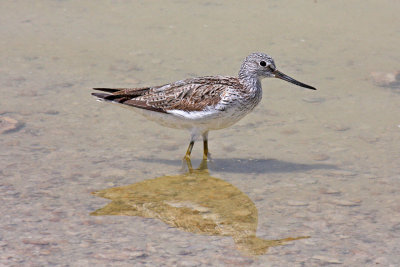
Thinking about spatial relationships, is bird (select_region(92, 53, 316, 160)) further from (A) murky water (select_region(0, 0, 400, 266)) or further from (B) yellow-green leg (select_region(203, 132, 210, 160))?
(A) murky water (select_region(0, 0, 400, 266))

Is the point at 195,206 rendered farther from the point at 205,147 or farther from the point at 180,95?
the point at 180,95

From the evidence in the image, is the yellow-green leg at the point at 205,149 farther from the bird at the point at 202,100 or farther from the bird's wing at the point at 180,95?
the bird's wing at the point at 180,95

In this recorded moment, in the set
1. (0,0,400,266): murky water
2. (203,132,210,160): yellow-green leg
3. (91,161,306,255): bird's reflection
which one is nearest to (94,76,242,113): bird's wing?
(203,132,210,160): yellow-green leg

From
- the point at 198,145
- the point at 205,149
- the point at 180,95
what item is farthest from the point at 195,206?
the point at 198,145

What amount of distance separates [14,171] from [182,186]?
2.16m

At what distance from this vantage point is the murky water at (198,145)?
7.30 m

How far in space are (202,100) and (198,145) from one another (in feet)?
3.83

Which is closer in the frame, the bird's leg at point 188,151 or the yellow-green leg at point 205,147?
the bird's leg at point 188,151

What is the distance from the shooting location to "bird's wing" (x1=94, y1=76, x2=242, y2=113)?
30.3 feet

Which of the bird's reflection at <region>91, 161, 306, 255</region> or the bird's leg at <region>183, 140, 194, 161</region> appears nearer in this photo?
the bird's reflection at <region>91, 161, 306, 255</region>

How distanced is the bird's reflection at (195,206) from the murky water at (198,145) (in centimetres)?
2

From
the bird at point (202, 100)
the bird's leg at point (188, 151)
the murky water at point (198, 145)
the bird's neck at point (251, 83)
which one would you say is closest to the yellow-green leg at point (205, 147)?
the bird at point (202, 100)

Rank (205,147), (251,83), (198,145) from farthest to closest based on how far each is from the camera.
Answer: (198,145) → (205,147) → (251,83)

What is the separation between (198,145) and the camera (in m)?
10.2
